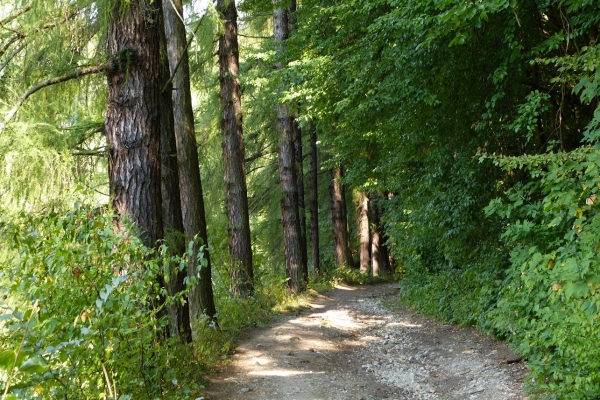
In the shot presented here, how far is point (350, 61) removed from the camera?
10.4 meters

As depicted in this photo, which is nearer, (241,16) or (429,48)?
(429,48)

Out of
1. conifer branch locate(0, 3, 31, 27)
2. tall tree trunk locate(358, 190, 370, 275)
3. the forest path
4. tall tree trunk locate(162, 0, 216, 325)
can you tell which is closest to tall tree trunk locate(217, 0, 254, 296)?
the forest path

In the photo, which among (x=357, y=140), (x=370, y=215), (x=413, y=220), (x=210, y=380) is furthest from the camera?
(x=370, y=215)

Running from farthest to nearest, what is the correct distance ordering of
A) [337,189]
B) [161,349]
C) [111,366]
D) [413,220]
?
[337,189], [413,220], [161,349], [111,366]

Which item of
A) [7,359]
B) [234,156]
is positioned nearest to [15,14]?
[7,359]

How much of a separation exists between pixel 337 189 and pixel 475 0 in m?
17.4

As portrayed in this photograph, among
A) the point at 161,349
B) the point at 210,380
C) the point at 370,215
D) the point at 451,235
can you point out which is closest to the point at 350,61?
the point at 451,235

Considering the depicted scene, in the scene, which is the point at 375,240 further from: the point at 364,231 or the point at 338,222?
the point at 338,222

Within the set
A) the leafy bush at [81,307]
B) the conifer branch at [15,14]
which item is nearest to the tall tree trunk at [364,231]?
the conifer branch at [15,14]

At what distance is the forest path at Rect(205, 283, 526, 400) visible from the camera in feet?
23.3

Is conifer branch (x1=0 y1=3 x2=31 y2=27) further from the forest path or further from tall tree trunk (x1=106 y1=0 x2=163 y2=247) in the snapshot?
the forest path

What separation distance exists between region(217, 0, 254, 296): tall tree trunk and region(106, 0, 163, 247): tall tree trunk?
6.05 metres

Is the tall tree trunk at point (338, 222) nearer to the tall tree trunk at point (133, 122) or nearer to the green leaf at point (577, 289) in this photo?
the tall tree trunk at point (133, 122)

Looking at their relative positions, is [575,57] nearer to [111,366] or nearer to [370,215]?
[111,366]
